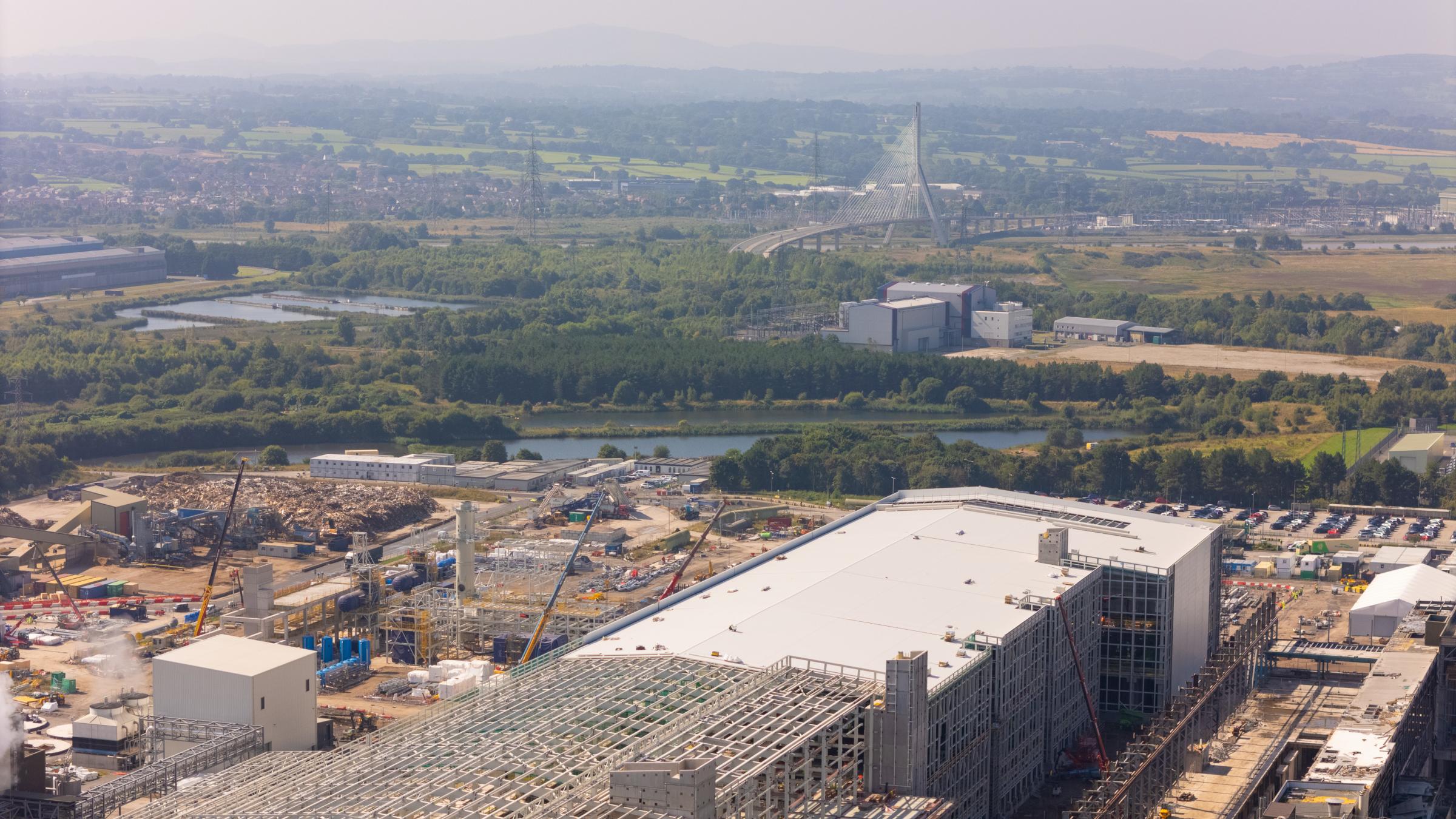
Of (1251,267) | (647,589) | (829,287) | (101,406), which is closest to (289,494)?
(647,589)

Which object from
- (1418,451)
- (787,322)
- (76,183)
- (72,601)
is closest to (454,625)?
(72,601)

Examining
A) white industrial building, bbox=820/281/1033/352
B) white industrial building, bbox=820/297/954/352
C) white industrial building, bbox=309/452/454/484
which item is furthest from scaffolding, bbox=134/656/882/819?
white industrial building, bbox=820/281/1033/352

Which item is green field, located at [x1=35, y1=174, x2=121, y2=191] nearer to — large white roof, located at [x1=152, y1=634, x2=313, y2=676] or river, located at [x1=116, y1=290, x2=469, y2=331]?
river, located at [x1=116, y1=290, x2=469, y2=331]

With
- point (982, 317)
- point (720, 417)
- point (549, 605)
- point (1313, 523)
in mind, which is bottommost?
point (720, 417)

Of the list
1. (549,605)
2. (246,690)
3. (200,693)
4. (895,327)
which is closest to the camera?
(246,690)

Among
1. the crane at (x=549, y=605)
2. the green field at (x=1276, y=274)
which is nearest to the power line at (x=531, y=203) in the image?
the green field at (x=1276, y=274)

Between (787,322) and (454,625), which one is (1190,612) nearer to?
(454,625)

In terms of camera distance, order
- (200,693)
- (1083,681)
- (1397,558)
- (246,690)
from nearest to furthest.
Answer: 1. (246,690)
2. (200,693)
3. (1083,681)
4. (1397,558)
